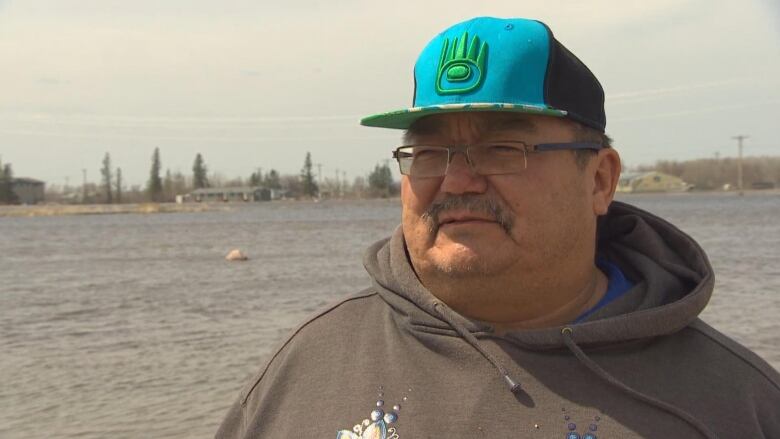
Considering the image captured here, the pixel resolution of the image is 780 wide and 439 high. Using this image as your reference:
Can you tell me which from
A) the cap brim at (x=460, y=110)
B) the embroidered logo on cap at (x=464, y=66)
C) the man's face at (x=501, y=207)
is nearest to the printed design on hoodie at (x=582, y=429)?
the man's face at (x=501, y=207)

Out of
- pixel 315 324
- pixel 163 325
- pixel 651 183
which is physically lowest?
pixel 163 325

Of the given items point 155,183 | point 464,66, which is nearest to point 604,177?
point 464,66

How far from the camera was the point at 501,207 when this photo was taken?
8.06 feet

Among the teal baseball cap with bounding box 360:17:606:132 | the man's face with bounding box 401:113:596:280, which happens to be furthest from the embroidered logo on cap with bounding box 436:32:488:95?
the man's face with bounding box 401:113:596:280

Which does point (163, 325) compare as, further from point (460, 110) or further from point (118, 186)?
point (118, 186)

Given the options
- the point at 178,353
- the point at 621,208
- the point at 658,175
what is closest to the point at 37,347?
the point at 178,353

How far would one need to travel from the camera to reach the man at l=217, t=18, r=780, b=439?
235cm

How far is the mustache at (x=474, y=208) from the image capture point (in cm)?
245

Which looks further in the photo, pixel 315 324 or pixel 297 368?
pixel 315 324

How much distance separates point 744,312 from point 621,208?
11.5 meters

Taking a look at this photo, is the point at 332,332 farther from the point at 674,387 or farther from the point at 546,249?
the point at 674,387

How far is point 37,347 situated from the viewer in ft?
42.3

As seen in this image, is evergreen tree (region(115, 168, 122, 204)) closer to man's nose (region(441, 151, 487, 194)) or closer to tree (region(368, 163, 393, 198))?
tree (region(368, 163, 393, 198))

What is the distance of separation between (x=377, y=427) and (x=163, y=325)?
1293 cm
